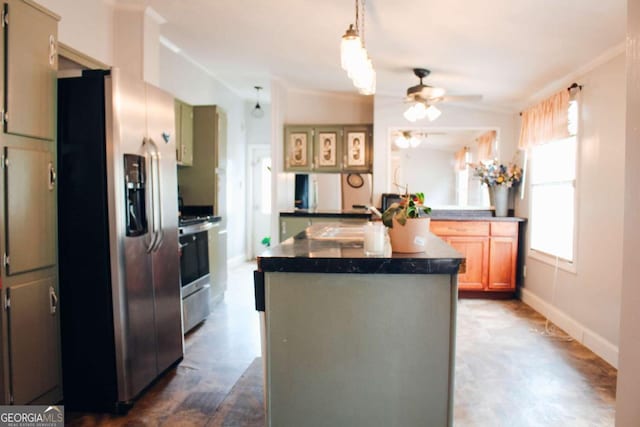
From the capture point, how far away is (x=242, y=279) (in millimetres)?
5598

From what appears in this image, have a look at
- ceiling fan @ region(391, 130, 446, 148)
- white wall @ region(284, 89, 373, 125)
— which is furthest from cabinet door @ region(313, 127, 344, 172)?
ceiling fan @ region(391, 130, 446, 148)

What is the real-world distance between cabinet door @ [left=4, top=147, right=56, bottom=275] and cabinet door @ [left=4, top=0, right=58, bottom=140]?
135 mm

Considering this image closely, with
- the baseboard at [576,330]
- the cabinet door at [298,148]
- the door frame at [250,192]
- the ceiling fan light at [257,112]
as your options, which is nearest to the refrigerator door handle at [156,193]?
the cabinet door at [298,148]

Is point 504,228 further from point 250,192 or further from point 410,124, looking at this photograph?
point 250,192

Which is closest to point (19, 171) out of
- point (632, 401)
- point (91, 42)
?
point (91, 42)

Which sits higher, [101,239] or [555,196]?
[555,196]

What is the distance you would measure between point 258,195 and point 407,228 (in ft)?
18.4

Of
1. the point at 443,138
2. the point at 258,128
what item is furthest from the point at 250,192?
the point at 443,138

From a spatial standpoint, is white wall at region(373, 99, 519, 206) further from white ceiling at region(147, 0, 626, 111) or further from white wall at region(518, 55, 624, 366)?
white wall at region(518, 55, 624, 366)

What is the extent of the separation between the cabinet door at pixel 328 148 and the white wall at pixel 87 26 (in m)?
2.76

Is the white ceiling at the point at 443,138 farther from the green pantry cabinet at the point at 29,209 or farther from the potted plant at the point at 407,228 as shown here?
the green pantry cabinet at the point at 29,209

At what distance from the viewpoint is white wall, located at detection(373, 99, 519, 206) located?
16.2 feet

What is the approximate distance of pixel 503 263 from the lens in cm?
461

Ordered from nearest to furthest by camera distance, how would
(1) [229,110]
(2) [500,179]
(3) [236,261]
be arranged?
(2) [500,179], (1) [229,110], (3) [236,261]
